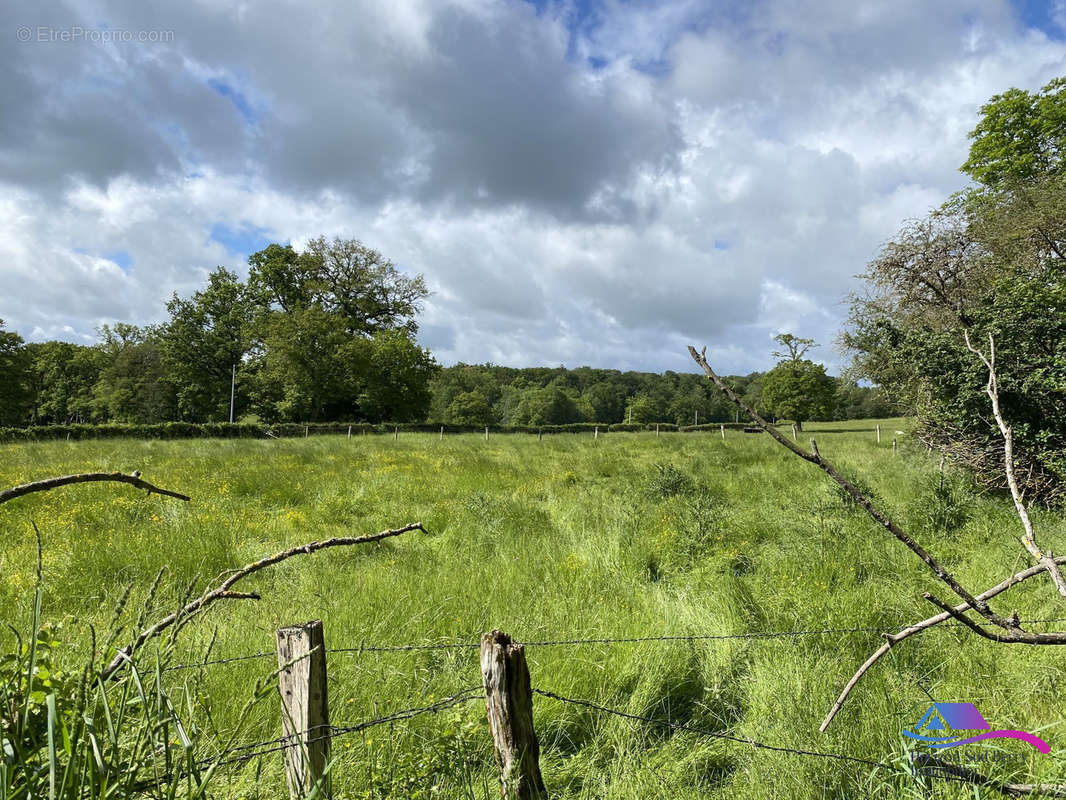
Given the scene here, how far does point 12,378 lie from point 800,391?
72.5 meters

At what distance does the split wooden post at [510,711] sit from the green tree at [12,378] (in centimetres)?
5995

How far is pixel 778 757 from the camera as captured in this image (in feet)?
8.88

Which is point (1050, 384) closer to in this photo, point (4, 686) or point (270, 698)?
point (270, 698)

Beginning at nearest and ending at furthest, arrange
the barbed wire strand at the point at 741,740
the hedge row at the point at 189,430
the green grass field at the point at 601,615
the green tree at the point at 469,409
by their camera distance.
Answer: the barbed wire strand at the point at 741,740, the green grass field at the point at 601,615, the hedge row at the point at 189,430, the green tree at the point at 469,409

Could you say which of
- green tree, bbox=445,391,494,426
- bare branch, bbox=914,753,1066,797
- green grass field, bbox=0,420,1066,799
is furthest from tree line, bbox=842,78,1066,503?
green tree, bbox=445,391,494,426

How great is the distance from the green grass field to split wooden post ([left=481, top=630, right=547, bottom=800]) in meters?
0.14

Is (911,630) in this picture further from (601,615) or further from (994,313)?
(994,313)

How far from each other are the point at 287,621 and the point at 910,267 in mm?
16222

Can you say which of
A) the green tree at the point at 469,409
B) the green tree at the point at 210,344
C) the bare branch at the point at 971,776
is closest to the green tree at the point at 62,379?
the green tree at the point at 210,344

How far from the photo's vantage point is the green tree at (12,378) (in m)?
43.6

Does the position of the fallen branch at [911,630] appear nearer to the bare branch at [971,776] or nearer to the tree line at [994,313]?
the bare branch at [971,776]

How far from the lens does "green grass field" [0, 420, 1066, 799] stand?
8.70ft

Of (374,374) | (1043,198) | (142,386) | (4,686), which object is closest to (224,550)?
(4,686)

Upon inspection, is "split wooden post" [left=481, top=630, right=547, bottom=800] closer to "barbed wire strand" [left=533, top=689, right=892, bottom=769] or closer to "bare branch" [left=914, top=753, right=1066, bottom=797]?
"barbed wire strand" [left=533, top=689, right=892, bottom=769]
